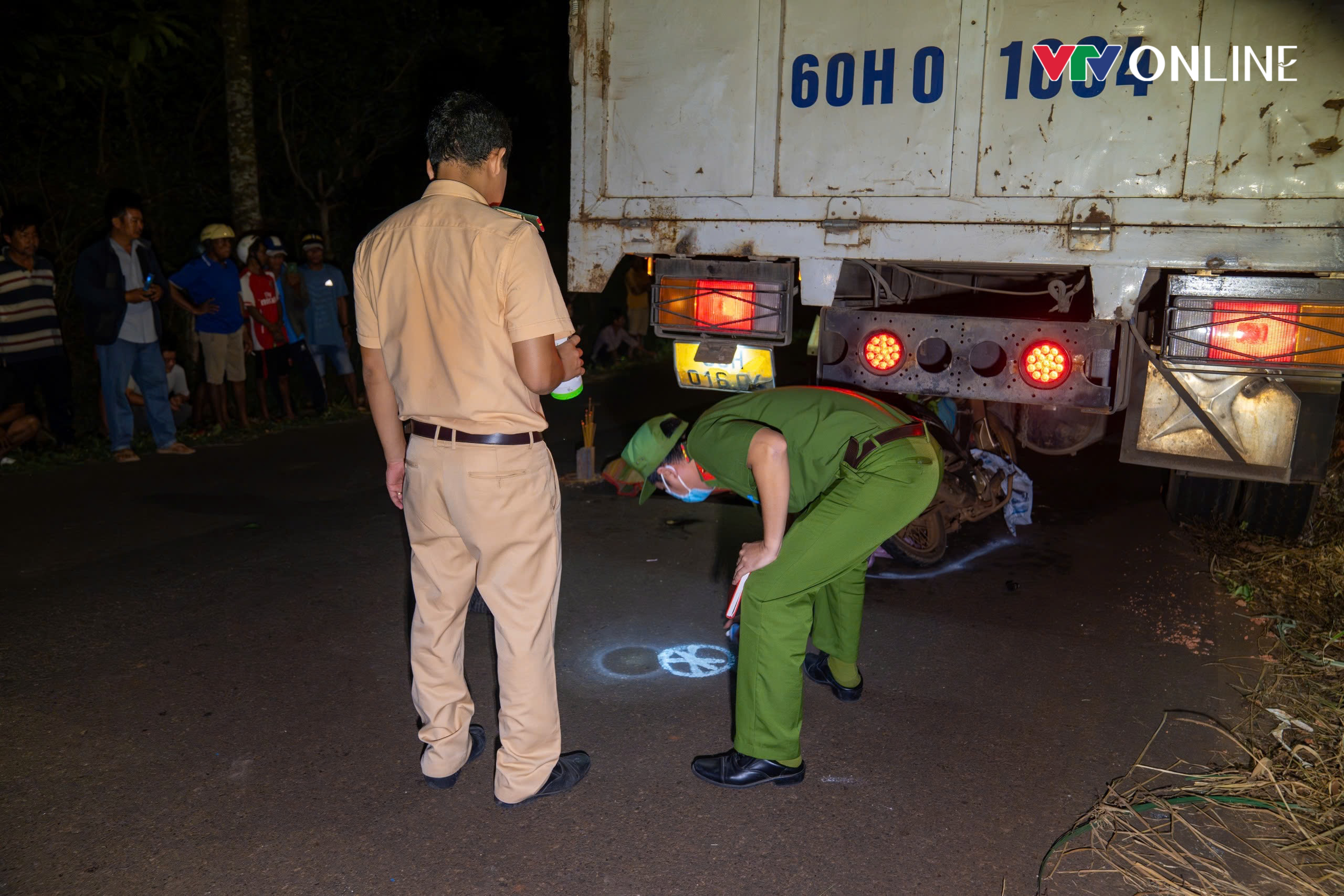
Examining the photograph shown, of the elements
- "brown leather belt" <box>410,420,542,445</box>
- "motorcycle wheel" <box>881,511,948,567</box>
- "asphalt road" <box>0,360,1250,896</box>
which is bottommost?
"asphalt road" <box>0,360,1250,896</box>

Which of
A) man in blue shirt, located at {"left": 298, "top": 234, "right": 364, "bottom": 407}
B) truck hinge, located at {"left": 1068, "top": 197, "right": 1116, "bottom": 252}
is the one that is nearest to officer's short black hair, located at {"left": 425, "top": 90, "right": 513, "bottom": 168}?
truck hinge, located at {"left": 1068, "top": 197, "right": 1116, "bottom": 252}

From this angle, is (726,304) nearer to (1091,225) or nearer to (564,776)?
(1091,225)

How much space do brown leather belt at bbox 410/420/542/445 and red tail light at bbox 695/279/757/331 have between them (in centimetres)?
223

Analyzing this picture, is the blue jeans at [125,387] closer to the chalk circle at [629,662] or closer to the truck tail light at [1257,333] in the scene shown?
the chalk circle at [629,662]

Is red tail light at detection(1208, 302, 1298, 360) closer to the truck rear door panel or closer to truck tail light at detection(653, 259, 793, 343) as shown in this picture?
truck tail light at detection(653, 259, 793, 343)

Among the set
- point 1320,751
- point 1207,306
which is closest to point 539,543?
point 1320,751

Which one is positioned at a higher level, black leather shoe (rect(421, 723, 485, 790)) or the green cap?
the green cap

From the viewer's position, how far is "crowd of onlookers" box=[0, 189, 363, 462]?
275 inches

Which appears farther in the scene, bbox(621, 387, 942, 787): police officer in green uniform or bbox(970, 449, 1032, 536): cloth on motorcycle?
bbox(970, 449, 1032, 536): cloth on motorcycle

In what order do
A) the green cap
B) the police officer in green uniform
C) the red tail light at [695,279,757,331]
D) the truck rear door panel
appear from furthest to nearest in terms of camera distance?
the red tail light at [695,279,757,331] < the truck rear door panel < the green cap < the police officer in green uniform

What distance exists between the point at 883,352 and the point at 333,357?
6.04 metres

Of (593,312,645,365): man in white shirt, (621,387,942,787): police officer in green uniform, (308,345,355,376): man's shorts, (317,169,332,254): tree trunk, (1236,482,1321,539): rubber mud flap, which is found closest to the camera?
(621,387,942,787): police officer in green uniform

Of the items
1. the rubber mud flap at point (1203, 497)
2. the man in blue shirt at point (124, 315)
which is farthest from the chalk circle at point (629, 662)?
the man in blue shirt at point (124, 315)

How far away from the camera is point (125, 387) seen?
7.21 metres
